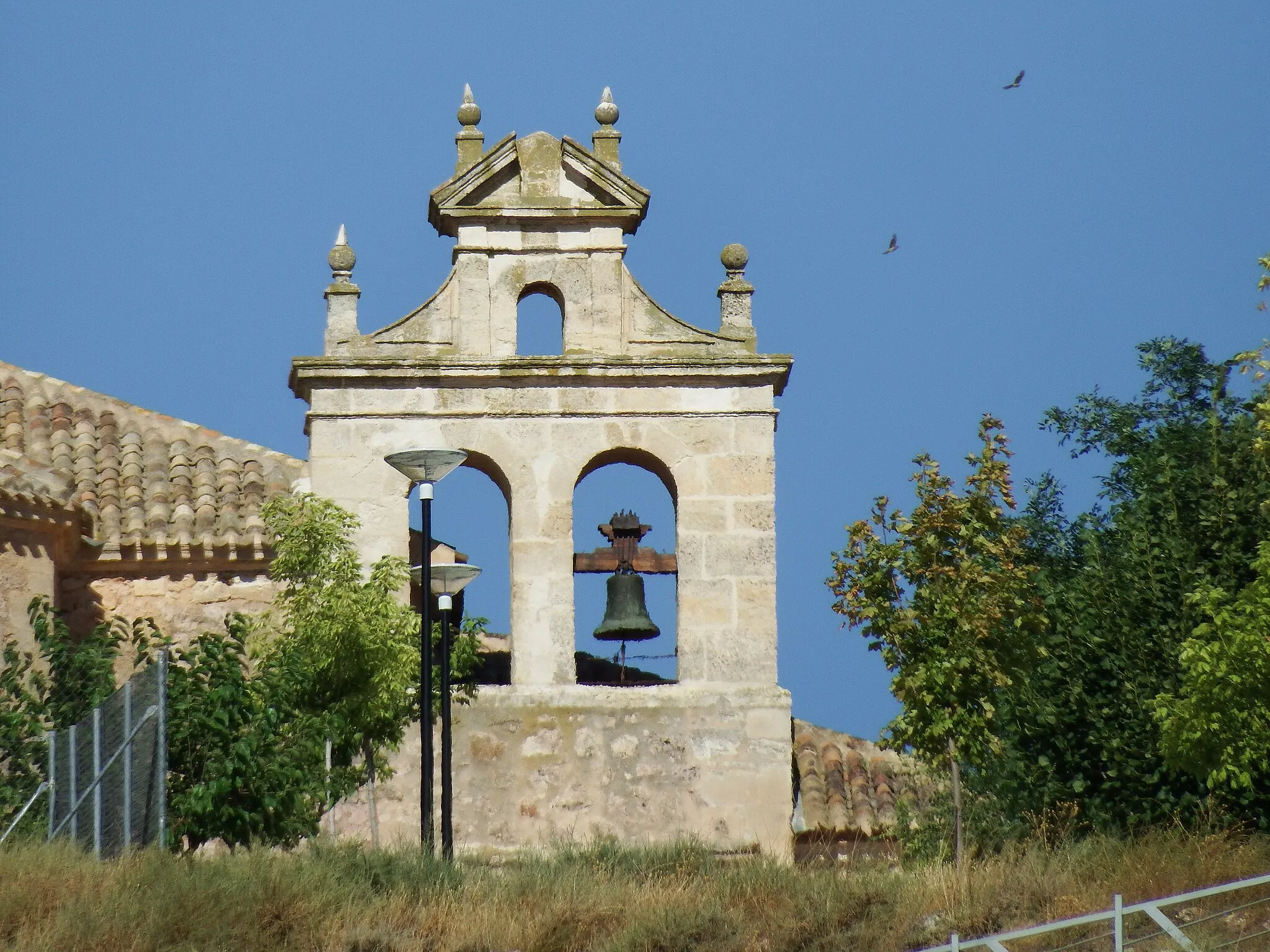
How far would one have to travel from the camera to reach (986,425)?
19.8 metres

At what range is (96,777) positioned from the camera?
56.7 feet

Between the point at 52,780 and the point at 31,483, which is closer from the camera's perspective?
the point at 52,780

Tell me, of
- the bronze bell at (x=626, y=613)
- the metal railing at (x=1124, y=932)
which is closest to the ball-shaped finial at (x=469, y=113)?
the bronze bell at (x=626, y=613)

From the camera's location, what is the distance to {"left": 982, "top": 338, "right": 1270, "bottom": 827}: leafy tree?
21.0 metres

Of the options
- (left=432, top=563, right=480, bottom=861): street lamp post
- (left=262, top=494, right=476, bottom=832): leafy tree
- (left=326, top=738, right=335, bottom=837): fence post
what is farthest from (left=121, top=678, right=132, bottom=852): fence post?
(left=432, top=563, right=480, bottom=861): street lamp post

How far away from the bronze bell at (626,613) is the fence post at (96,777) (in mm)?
5740

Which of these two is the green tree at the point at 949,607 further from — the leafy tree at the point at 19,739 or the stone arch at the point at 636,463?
the leafy tree at the point at 19,739

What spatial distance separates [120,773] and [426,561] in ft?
8.89

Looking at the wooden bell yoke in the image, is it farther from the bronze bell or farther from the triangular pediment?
the triangular pediment

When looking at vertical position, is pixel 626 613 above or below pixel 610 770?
above

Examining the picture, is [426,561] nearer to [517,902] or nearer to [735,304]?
[517,902]

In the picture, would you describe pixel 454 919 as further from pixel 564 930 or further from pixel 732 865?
pixel 732 865

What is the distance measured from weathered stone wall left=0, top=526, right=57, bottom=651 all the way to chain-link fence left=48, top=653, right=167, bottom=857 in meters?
2.64

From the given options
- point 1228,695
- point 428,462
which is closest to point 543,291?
point 428,462
